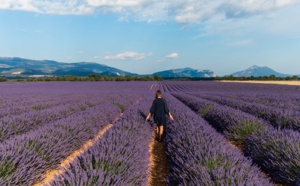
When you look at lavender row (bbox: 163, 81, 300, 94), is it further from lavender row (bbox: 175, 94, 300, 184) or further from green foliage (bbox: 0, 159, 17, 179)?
green foliage (bbox: 0, 159, 17, 179)

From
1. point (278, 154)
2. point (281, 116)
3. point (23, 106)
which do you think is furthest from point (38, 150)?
point (23, 106)

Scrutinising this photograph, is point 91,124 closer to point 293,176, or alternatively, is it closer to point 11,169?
point 11,169

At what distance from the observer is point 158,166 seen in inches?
181

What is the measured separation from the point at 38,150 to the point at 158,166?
2189 millimetres

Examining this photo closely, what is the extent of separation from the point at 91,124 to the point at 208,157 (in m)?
A: 4.59

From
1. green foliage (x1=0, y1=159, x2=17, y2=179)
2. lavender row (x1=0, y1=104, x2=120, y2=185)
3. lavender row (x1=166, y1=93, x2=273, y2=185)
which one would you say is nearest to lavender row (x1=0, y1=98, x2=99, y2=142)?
lavender row (x1=0, y1=104, x2=120, y2=185)

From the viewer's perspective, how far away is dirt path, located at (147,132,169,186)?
12.7 ft

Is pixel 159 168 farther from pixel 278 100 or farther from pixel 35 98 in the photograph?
pixel 35 98

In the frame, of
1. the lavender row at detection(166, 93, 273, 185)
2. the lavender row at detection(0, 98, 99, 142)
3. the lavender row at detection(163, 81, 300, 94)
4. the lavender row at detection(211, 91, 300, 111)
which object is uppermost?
the lavender row at detection(166, 93, 273, 185)

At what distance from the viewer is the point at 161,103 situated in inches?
253

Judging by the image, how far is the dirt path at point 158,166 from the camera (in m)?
3.86

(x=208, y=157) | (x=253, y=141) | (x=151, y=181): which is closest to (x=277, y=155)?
(x=253, y=141)

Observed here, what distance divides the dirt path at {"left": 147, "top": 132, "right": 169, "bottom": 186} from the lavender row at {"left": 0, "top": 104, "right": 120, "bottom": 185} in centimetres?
178

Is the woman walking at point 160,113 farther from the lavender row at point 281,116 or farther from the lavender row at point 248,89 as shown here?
the lavender row at point 248,89
